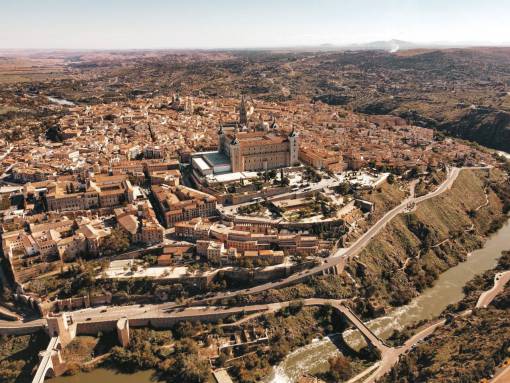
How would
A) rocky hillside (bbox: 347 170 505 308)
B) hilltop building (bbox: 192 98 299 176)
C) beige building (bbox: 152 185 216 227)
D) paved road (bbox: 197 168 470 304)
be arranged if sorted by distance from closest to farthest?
paved road (bbox: 197 168 470 304) → rocky hillside (bbox: 347 170 505 308) → beige building (bbox: 152 185 216 227) → hilltop building (bbox: 192 98 299 176)

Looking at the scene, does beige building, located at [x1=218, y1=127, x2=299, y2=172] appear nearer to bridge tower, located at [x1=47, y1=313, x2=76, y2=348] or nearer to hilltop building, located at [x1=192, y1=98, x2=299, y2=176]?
hilltop building, located at [x1=192, y1=98, x2=299, y2=176]

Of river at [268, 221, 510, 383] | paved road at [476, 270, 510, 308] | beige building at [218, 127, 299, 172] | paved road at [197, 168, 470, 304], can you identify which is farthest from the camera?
beige building at [218, 127, 299, 172]

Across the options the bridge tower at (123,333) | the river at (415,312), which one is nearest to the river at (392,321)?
the river at (415,312)

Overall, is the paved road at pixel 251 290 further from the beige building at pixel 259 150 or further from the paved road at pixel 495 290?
the beige building at pixel 259 150

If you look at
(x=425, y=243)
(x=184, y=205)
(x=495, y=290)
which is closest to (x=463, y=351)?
(x=495, y=290)

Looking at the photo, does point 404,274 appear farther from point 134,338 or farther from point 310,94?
point 310,94

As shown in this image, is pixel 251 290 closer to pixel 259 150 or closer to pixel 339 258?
pixel 339 258

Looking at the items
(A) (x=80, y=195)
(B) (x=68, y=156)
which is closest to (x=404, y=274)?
(A) (x=80, y=195)

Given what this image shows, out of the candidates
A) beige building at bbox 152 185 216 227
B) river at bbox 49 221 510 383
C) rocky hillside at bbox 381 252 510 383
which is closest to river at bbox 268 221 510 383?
river at bbox 49 221 510 383
